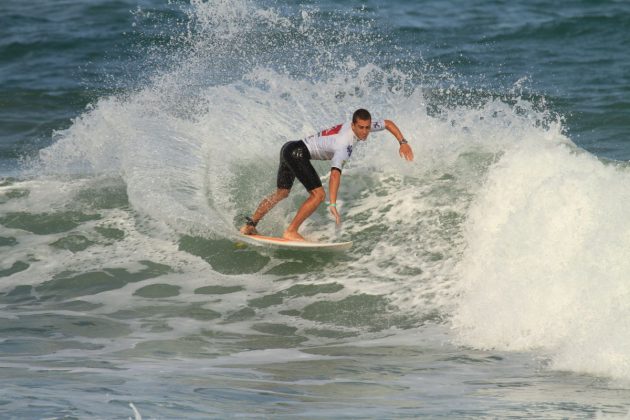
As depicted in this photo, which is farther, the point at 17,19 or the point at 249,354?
the point at 17,19

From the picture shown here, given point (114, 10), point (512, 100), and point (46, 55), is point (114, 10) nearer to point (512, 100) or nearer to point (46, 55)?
point (46, 55)

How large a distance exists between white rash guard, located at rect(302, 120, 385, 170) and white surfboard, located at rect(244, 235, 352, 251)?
33.9 inches

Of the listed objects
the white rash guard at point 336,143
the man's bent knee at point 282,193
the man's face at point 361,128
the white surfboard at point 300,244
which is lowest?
the white surfboard at point 300,244

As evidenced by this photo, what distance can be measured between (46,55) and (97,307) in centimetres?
1268

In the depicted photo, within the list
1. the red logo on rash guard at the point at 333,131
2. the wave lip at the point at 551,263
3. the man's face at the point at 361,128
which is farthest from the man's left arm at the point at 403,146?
the wave lip at the point at 551,263

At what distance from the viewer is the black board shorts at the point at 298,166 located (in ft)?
31.0

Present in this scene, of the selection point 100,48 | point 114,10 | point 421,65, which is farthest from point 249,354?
point 114,10

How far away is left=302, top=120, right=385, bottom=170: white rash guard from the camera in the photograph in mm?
9062

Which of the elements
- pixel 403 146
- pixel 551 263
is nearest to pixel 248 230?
pixel 403 146

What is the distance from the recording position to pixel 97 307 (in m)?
8.74

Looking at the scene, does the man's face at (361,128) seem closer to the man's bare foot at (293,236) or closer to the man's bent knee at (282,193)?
the man's bent knee at (282,193)

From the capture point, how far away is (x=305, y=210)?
945cm

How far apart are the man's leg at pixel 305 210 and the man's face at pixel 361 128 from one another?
71 cm

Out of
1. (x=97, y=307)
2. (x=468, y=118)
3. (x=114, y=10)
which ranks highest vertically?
(x=114, y=10)
